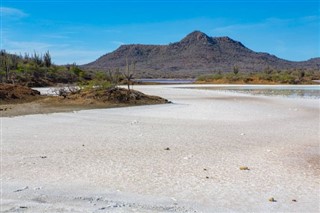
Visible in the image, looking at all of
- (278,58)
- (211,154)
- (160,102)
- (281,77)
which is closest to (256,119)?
(211,154)

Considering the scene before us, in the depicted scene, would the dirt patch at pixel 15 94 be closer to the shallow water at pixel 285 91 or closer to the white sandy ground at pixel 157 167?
the white sandy ground at pixel 157 167

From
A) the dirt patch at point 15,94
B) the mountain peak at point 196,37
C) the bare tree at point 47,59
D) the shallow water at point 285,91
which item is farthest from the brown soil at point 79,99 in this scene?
the mountain peak at point 196,37

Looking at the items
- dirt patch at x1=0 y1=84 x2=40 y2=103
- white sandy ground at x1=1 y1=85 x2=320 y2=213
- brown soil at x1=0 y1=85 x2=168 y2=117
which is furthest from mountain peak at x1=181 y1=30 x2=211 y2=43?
white sandy ground at x1=1 y1=85 x2=320 y2=213

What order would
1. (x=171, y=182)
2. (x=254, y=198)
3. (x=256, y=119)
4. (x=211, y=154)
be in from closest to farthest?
(x=254, y=198), (x=171, y=182), (x=211, y=154), (x=256, y=119)

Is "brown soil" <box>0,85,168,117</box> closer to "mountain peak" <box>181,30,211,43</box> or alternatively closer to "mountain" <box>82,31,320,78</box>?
"mountain" <box>82,31,320,78</box>

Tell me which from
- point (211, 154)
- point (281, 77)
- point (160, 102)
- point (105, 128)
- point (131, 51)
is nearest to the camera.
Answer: point (211, 154)

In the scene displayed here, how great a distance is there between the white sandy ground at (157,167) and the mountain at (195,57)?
A: 134m

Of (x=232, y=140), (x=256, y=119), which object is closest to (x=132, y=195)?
(x=232, y=140)

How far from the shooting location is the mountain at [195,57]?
156 meters

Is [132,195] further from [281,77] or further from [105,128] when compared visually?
[281,77]

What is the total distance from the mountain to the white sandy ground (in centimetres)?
13417

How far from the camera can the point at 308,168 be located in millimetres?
8055

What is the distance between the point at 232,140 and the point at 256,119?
5618 mm

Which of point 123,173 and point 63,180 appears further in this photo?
point 123,173
